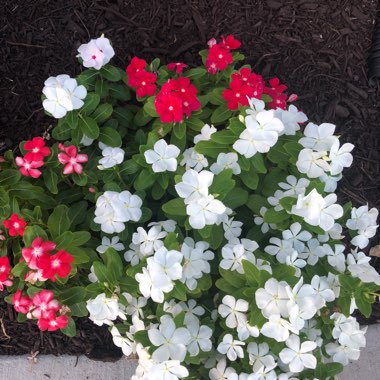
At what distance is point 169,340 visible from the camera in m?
1.63

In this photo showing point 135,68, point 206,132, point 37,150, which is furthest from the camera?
point 135,68

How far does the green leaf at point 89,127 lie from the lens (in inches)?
76.0

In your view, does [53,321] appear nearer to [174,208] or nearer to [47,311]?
[47,311]

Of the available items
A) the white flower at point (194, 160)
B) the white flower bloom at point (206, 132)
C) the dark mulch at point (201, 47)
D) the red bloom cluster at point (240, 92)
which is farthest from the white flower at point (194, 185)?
the dark mulch at point (201, 47)

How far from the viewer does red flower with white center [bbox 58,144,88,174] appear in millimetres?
1797

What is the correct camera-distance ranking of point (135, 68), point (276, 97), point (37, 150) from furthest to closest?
point (276, 97)
point (135, 68)
point (37, 150)

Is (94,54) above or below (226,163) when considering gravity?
above

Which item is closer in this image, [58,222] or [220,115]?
[58,222]

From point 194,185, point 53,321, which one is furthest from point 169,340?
point 194,185

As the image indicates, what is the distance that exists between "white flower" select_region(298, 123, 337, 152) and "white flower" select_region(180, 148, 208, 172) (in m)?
0.38

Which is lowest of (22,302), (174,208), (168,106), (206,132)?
(22,302)

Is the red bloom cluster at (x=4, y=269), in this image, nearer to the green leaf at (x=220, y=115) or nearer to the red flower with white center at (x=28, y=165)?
the red flower with white center at (x=28, y=165)

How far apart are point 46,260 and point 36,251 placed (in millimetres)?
56

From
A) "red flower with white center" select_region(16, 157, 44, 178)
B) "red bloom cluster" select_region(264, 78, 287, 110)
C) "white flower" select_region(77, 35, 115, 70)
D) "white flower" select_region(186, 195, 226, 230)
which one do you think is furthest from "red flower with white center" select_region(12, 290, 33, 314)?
"red bloom cluster" select_region(264, 78, 287, 110)
